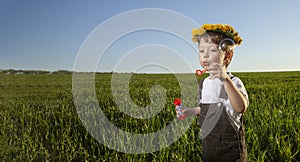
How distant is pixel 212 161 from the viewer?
2.42 m

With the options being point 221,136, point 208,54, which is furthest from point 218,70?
point 221,136

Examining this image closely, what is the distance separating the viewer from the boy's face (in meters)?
2.11

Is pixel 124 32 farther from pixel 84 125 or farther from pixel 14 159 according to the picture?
pixel 84 125

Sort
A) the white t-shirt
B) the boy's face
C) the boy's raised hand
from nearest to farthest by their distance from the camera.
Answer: the boy's raised hand < the boy's face < the white t-shirt

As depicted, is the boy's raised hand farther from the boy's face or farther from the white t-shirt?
the white t-shirt

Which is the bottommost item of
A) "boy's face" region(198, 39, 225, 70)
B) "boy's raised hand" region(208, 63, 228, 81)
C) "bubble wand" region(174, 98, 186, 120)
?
"bubble wand" region(174, 98, 186, 120)

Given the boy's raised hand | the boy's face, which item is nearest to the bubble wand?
the boy's face

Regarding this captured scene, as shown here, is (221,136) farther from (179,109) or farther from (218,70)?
(218,70)

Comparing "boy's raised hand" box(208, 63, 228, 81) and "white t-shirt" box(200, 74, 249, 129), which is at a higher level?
"boy's raised hand" box(208, 63, 228, 81)

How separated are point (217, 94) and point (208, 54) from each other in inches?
13.7

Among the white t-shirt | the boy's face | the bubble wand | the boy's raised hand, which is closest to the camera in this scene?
the boy's raised hand

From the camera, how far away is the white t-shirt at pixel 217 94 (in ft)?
7.41

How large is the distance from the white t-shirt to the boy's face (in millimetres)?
234

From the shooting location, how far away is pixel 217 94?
2.37 m
